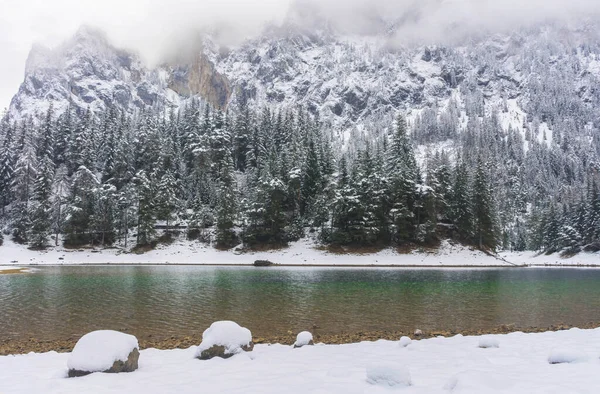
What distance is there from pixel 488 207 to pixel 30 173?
92227mm

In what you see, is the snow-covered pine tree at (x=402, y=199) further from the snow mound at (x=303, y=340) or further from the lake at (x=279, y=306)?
the snow mound at (x=303, y=340)

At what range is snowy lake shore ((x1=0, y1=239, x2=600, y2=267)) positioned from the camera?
2459 inches

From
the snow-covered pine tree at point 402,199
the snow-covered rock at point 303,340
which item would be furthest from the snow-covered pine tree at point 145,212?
the snow-covered rock at point 303,340

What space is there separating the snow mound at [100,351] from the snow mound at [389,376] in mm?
6105

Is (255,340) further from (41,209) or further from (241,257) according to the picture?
(41,209)

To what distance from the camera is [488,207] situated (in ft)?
232

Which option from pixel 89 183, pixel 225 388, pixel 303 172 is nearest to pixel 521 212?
pixel 303 172

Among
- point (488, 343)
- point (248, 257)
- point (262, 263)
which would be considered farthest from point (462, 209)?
point (488, 343)

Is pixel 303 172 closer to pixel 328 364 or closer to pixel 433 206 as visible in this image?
pixel 433 206

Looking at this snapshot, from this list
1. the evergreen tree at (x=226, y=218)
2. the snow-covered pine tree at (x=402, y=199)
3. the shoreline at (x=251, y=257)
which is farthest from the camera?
the evergreen tree at (x=226, y=218)

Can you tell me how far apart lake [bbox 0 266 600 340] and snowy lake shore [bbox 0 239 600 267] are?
29.2 m

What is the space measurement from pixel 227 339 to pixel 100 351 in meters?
3.36

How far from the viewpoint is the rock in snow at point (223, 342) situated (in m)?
11.2

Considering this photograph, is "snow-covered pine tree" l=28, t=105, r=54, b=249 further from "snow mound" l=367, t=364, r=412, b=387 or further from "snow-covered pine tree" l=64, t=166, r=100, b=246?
"snow mound" l=367, t=364, r=412, b=387
